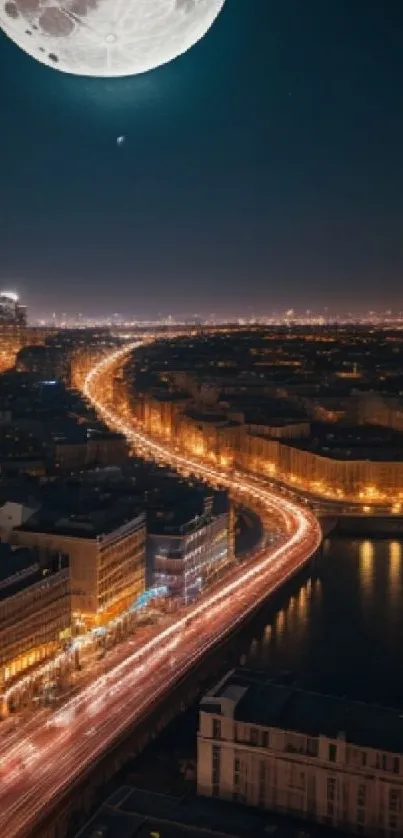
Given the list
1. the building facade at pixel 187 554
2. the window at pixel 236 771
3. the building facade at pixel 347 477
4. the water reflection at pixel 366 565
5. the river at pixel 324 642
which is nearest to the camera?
the window at pixel 236 771

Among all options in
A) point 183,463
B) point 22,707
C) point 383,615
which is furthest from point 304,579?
point 183,463

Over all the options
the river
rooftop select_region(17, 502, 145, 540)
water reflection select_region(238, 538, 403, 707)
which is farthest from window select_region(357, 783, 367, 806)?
rooftop select_region(17, 502, 145, 540)

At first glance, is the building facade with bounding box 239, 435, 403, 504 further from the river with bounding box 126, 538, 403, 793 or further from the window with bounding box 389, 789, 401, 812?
the window with bounding box 389, 789, 401, 812

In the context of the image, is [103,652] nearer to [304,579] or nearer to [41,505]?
[41,505]

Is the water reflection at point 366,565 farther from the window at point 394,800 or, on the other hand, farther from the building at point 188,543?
the window at point 394,800

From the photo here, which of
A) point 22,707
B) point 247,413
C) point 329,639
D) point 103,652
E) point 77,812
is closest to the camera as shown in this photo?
point 77,812

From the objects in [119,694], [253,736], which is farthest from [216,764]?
[119,694]

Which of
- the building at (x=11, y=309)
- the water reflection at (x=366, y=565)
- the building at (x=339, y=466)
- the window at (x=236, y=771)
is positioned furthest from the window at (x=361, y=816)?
the building at (x=11, y=309)
